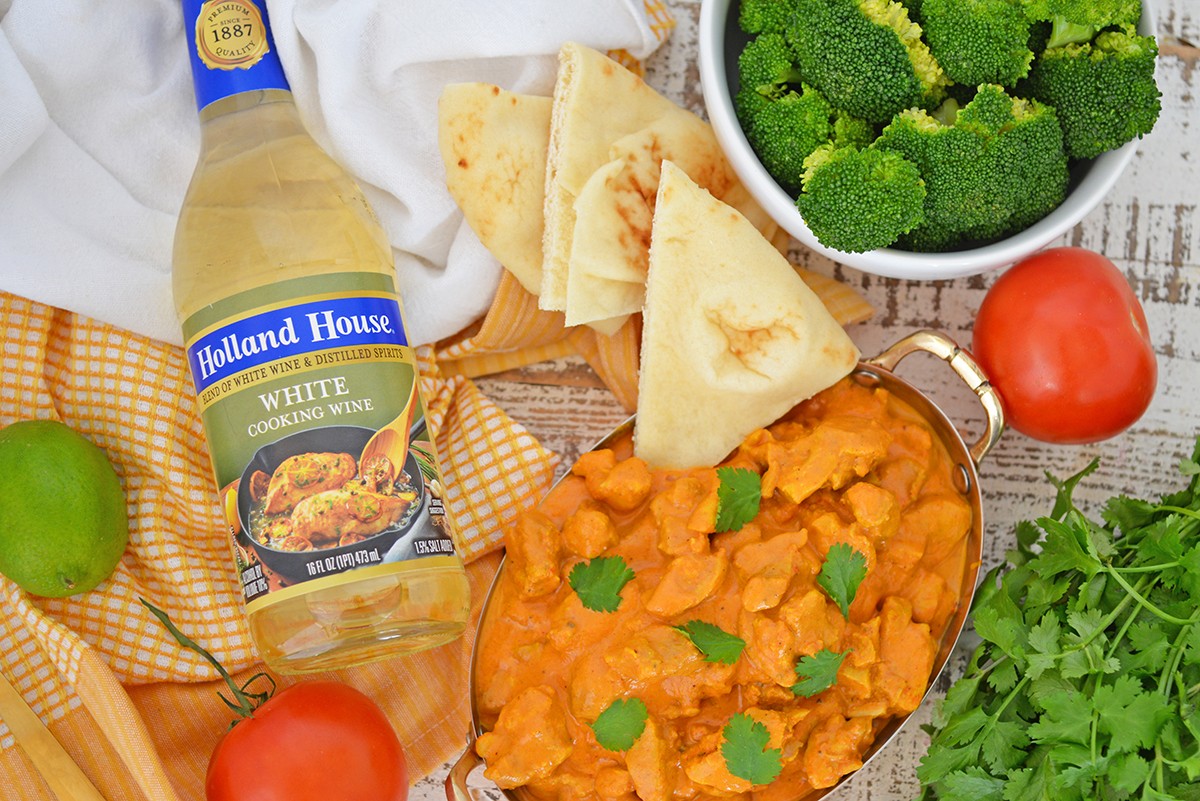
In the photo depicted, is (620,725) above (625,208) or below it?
below

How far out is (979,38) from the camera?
1442 mm

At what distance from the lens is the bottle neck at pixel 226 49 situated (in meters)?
1.54

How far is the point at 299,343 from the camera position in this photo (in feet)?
5.01

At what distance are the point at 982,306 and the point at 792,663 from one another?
A: 903mm

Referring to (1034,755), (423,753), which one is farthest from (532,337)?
(1034,755)

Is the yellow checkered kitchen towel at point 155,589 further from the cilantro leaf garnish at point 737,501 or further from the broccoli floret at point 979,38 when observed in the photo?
the broccoli floret at point 979,38

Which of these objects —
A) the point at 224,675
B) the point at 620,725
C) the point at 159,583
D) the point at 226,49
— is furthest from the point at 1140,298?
the point at 159,583

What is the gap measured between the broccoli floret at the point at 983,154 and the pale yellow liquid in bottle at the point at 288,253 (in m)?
1.03

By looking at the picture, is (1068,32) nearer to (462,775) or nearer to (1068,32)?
(1068,32)

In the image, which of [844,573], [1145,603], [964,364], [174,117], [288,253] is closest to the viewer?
[1145,603]

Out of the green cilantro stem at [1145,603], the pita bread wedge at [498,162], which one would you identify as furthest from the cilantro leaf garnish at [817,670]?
the pita bread wedge at [498,162]

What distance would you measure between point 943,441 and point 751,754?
2.49ft

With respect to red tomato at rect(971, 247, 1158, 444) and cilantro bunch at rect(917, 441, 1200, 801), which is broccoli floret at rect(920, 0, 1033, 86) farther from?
cilantro bunch at rect(917, 441, 1200, 801)

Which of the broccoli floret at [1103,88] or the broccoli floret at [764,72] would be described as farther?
the broccoli floret at [764,72]
